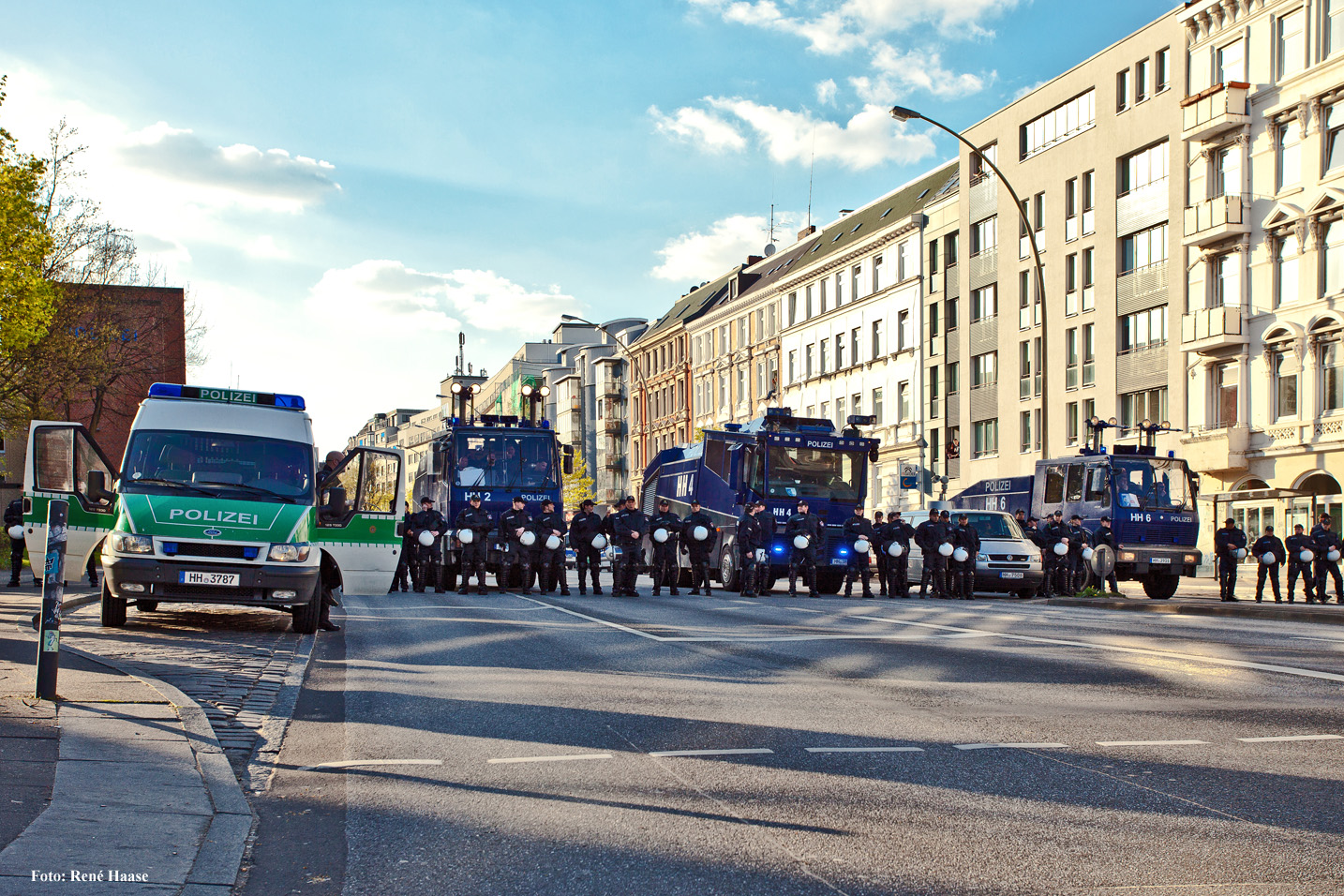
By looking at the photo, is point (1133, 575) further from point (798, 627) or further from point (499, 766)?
point (499, 766)

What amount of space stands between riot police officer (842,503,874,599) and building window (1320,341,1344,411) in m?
16.3

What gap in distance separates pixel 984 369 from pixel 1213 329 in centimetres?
1465

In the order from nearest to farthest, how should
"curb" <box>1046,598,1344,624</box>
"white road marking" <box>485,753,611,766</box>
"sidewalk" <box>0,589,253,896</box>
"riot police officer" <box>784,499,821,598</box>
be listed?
"sidewalk" <box>0,589,253,896</box> < "white road marking" <box>485,753,611,766</box> < "curb" <box>1046,598,1344,624</box> < "riot police officer" <box>784,499,821,598</box>

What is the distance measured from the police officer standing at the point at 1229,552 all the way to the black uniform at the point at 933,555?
4889mm

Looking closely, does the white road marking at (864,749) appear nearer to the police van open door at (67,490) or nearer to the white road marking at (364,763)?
the white road marking at (364,763)

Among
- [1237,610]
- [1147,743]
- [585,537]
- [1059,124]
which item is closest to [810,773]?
[1147,743]

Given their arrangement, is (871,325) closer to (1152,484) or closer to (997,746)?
(1152,484)

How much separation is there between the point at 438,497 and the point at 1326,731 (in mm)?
24023

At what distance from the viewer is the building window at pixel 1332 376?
118 feet

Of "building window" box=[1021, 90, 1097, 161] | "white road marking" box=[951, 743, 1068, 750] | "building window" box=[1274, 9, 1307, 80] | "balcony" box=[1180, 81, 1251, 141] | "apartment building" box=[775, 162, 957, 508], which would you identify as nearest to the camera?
"white road marking" box=[951, 743, 1068, 750]

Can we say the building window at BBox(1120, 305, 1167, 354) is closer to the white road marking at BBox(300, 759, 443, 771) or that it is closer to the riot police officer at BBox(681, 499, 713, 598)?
the riot police officer at BBox(681, 499, 713, 598)

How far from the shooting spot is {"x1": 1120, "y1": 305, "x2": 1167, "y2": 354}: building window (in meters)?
43.2

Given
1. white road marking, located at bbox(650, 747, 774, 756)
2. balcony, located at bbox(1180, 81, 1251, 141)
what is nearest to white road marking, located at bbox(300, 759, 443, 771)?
white road marking, located at bbox(650, 747, 774, 756)

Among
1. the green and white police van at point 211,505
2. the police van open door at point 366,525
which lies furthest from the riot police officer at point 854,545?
the green and white police van at point 211,505
